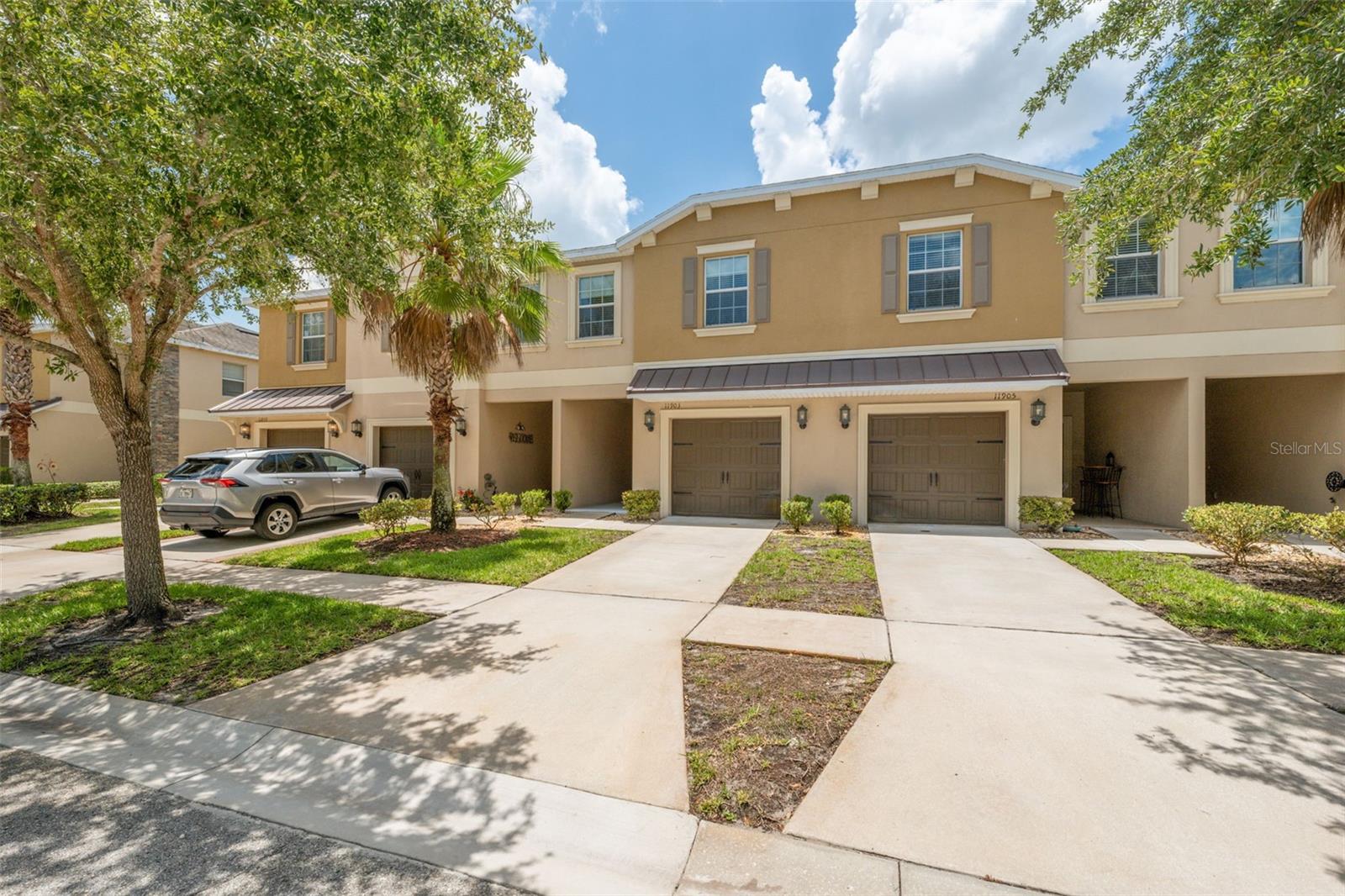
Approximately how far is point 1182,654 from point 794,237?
10.3m

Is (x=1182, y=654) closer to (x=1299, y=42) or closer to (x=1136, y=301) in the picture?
(x=1299, y=42)

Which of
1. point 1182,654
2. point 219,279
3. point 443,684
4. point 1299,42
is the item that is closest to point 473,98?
point 219,279

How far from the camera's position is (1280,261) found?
10273 mm

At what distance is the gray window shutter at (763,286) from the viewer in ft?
41.6

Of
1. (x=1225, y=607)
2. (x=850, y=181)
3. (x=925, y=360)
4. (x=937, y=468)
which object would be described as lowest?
(x=1225, y=607)

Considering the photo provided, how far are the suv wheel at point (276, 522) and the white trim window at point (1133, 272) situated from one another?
54.6ft

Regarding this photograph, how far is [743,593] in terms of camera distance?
6.76 meters

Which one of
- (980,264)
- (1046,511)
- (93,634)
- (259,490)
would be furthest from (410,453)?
(1046,511)

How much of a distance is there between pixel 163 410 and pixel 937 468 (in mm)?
27132

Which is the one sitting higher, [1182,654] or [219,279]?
[219,279]

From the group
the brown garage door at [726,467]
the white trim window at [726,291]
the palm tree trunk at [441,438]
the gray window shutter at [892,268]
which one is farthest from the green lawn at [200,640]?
the gray window shutter at [892,268]

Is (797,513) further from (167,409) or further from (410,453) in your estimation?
(167,409)

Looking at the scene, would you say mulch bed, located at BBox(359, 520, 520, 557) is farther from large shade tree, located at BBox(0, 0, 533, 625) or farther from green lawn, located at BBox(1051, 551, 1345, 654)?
green lawn, located at BBox(1051, 551, 1345, 654)

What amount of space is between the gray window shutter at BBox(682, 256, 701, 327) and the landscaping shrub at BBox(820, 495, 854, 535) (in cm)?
531
